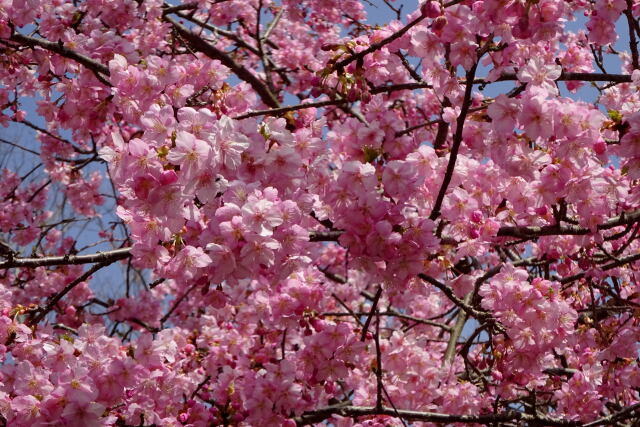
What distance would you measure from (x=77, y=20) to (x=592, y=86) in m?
3.43

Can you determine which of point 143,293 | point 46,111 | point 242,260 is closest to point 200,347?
point 143,293

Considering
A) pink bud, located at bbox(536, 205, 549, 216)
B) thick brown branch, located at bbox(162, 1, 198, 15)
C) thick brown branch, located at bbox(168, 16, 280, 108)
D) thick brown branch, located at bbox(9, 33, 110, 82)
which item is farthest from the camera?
thick brown branch, located at bbox(168, 16, 280, 108)

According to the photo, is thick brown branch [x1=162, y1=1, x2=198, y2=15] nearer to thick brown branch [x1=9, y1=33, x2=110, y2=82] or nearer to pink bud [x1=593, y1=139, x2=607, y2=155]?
thick brown branch [x1=9, y1=33, x2=110, y2=82]

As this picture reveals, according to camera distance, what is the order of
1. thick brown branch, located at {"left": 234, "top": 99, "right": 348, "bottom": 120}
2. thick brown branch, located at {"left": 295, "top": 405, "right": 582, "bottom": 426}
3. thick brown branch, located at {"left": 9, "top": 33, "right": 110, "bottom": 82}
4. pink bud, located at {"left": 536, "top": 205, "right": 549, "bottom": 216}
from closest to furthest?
thick brown branch, located at {"left": 234, "top": 99, "right": 348, "bottom": 120}, pink bud, located at {"left": 536, "top": 205, "right": 549, "bottom": 216}, thick brown branch, located at {"left": 295, "top": 405, "right": 582, "bottom": 426}, thick brown branch, located at {"left": 9, "top": 33, "right": 110, "bottom": 82}

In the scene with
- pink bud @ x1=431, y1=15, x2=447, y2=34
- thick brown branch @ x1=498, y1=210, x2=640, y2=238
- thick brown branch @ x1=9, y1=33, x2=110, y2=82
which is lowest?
thick brown branch @ x1=498, y1=210, x2=640, y2=238

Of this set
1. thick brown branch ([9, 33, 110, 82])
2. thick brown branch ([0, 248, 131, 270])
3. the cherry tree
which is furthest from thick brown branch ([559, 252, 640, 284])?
thick brown branch ([9, 33, 110, 82])

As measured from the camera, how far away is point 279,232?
1.82 metres

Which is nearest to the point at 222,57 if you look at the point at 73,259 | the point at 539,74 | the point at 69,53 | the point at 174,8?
the point at 174,8

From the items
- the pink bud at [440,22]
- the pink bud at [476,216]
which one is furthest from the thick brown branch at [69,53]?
the pink bud at [476,216]

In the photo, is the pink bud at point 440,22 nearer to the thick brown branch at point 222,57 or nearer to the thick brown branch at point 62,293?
the thick brown branch at point 62,293

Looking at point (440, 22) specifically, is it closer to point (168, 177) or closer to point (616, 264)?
point (168, 177)

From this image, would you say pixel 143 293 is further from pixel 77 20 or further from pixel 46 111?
pixel 77 20

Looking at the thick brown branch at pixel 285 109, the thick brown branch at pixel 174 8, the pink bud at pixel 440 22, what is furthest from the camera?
the thick brown branch at pixel 174 8

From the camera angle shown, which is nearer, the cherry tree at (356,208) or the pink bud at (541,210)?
the cherry tree at (356,208)
